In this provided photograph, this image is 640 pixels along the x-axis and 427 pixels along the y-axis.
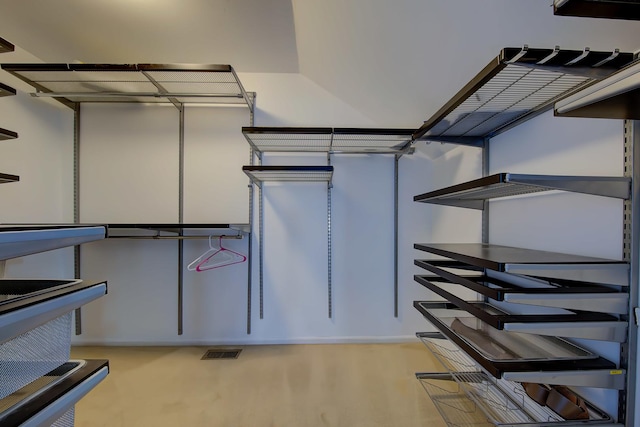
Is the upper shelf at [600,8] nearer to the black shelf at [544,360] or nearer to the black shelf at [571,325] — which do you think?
the black shelf at [571,325]

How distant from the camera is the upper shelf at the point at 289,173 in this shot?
1675 millimetres

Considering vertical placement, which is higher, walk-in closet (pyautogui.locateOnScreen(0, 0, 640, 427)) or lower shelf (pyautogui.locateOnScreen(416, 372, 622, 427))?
walk-in closet (pyautogui.locateOnScreen(0, 0, 640, 427))

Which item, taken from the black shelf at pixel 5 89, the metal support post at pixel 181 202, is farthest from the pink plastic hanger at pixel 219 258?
the black shelf at pixel 5 89

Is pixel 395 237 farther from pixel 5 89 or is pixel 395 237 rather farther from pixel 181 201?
pixel 5 89

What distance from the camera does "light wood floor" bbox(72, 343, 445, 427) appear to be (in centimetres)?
136

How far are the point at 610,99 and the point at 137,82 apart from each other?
235 centimetres

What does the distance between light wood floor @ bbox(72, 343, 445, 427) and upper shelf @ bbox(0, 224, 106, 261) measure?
1.16 m

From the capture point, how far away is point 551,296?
79 centimetres

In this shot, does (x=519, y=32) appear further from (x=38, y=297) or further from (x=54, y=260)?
(x=54, y=260)

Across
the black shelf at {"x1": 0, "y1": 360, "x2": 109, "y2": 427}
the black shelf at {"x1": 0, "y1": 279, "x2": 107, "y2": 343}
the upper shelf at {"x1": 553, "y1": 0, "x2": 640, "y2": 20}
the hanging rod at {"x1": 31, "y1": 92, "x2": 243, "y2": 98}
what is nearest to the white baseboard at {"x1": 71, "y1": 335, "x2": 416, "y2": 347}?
the black shelf at {"x1": 0, "y1": 360, "x2": 109, "y2": 427}

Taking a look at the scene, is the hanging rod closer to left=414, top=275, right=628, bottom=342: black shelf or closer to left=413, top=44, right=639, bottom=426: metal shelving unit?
left=413, top=44, right=639, bottom=426: metal shelving unit

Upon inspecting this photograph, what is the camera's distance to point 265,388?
159cm

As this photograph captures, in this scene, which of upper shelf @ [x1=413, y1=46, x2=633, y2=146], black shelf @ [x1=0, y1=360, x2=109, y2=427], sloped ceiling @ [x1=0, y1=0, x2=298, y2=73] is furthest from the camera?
sloped ceiling @ [x1=0, y1=0, x2=298, y2=73]

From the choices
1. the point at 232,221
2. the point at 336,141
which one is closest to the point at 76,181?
the point at 232,221
